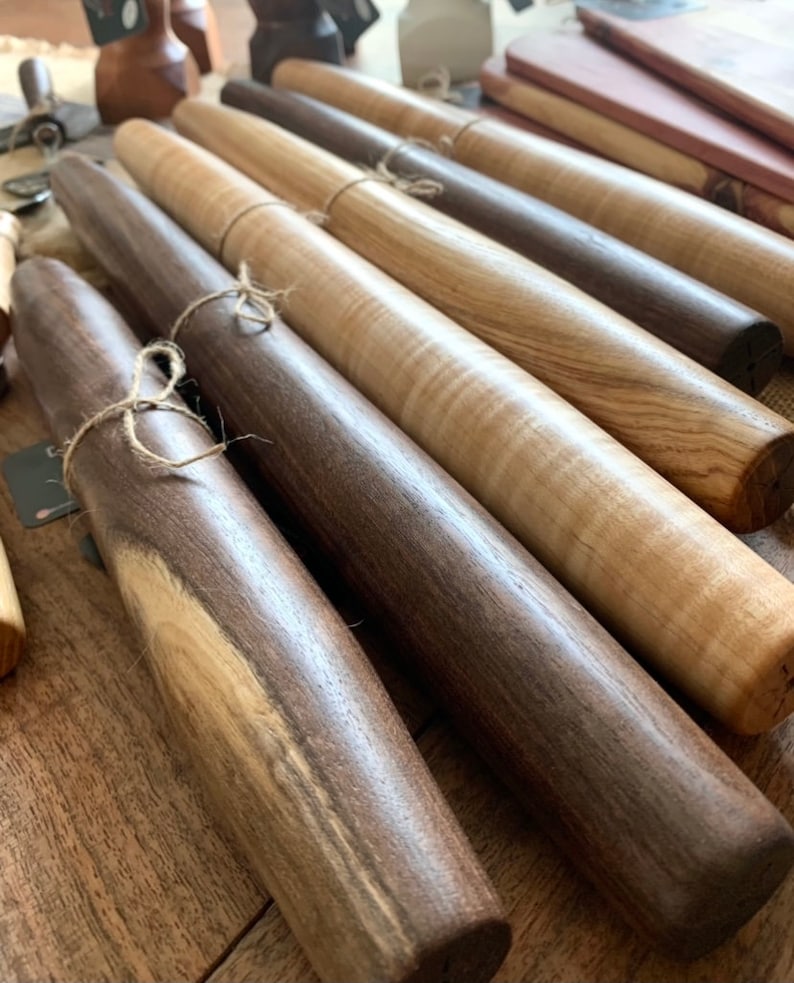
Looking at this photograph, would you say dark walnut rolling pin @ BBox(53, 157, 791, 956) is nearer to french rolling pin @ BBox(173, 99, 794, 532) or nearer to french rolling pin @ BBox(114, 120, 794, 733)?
french rolling pin @ BBox(114, 120, 794, 733)

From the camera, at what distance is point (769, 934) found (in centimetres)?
59

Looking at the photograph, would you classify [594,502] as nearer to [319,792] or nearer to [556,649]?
[556,649]

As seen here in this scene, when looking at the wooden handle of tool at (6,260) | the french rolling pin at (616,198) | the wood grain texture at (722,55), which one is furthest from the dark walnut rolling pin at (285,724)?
the wood grain texture at (722,55)

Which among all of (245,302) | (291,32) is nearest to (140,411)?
(245,302)

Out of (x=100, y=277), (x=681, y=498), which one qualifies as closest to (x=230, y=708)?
(x=681, y=498)

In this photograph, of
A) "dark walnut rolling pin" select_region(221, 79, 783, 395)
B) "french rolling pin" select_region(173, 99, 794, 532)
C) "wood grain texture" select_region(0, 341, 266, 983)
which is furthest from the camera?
"dark walnut rolling pin" select_region(221, 79, 783, 395)

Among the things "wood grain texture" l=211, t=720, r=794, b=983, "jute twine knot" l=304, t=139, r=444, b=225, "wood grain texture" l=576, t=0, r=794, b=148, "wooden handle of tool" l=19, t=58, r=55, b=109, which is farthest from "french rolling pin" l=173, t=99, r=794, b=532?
"wooden handle of tool" l=19, t=58, r=55, b=109

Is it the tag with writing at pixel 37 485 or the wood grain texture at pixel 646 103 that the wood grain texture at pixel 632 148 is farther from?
the tag with writing at pixel 37 485

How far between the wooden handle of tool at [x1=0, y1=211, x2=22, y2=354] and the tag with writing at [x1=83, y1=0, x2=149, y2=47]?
409 mm

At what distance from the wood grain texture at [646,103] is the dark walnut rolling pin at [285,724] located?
2.75ft

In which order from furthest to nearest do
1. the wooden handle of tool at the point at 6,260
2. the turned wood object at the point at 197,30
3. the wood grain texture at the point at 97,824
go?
1. the turned wood object at the point at 197,30
2. the wooden handle of tool at the point at 6,260
3. the wood grain texture at the point at 97,824

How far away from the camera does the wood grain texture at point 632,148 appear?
117 cm

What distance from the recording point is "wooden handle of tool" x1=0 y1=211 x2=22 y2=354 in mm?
1062

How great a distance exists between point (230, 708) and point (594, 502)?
1.04ft
